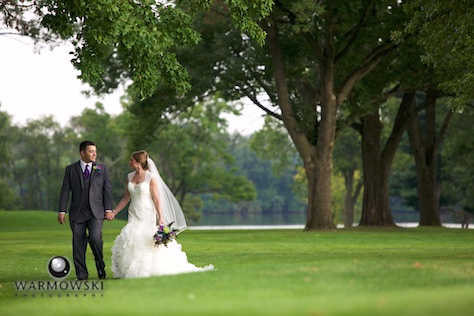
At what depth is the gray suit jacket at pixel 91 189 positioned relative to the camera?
16.5 meters

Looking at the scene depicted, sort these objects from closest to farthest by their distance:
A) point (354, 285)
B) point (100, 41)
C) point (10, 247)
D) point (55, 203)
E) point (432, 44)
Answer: point (354, 285)
point (100, 41)
point (432, 44)
point (10, 247)
point (55, 203)

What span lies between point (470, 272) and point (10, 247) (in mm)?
21277

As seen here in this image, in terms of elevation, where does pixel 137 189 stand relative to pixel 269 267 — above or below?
above

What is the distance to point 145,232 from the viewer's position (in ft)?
55.6

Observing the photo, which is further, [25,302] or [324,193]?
[324,193]

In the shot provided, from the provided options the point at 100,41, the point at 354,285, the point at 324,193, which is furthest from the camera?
the point at 324,193

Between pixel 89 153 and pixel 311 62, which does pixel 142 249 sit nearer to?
pixel 89 153

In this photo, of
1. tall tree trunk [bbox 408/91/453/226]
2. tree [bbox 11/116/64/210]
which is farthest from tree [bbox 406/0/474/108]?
tree [bbox 11/116/64/210]

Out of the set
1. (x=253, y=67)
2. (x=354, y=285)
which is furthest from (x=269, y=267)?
(x=253, y=67)

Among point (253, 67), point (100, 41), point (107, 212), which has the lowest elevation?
point (107, 212)

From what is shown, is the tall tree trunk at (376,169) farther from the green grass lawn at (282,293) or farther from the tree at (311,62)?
the green grass lawn at (282,293)

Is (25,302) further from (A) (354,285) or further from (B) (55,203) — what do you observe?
(B) (55,203)

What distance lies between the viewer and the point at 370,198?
4772 cm

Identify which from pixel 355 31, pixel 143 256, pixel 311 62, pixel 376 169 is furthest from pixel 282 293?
pixel 376 169
